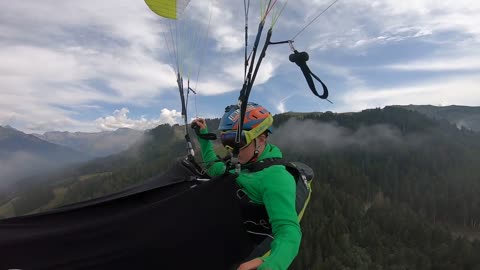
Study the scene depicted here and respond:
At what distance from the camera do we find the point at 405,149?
157625mm

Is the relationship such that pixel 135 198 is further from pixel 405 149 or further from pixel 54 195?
pixel 405 149

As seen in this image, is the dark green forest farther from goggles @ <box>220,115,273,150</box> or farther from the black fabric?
the black fabric

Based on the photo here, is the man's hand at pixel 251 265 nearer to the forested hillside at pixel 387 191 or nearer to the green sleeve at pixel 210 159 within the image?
the green sleeve at pixel 210 159

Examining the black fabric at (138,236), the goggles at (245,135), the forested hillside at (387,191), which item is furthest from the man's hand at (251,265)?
the forested hillside at (387,191)

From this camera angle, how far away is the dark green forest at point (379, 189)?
76500mm

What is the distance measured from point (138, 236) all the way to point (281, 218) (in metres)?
A: 1.29

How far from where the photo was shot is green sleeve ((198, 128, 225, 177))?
515 cm

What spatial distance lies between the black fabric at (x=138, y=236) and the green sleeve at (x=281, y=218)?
1.60 feet

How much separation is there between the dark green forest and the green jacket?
224 ft

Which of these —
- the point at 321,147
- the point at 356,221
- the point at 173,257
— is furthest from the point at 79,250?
the point at 321,147

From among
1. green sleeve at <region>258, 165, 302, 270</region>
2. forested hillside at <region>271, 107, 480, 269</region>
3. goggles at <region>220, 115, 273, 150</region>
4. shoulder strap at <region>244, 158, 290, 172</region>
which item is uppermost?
goggles at <region>220, 115, 273, 150</region>

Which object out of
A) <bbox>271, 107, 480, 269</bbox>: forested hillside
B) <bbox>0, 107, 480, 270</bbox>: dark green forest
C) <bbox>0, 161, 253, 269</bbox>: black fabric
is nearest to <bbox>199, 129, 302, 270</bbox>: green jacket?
<bbox>0, 161, 253, 269</bbox>: black fabric

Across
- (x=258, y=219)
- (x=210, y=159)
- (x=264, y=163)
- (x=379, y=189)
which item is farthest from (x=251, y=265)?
(x=379, y=189)

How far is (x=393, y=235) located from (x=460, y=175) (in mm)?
62889
